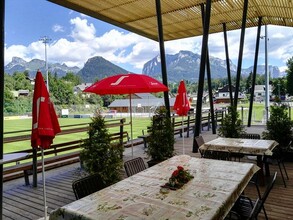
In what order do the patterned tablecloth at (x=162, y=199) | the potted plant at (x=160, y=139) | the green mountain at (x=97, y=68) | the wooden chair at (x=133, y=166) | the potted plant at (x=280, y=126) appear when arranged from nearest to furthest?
the patterned tablecloth at (x=162, y=199)
the wooden chair at (x=133, y=166)
the potted plant at (x=160, y=139)
the potted plant at (x=280, y=126)
the green mountain at (x=97, y=68)

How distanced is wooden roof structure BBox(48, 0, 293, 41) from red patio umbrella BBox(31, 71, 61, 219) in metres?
5.37

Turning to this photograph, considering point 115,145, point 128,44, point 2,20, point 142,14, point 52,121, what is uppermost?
point 128,44

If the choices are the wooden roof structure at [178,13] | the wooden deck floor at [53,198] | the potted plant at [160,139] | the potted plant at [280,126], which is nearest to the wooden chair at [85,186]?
the wooden deck floor at [53,198]

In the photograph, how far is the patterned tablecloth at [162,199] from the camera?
5.95 feet

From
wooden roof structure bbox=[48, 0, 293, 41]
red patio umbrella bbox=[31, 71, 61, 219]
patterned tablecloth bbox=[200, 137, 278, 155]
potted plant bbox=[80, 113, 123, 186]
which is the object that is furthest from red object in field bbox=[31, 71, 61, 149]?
wooden roof structure bbox=[48, 0, 293, 41]

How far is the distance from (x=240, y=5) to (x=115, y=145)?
7224mm

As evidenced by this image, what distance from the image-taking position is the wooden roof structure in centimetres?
752

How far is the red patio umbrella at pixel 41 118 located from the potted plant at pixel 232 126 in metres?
5.18

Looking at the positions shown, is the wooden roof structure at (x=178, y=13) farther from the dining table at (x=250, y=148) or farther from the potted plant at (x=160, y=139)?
the dining table at (x=250, y=148)

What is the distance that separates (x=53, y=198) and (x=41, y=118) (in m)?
2.06

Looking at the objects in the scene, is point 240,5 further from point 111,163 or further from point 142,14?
point 111,163

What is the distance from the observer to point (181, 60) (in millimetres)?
143875

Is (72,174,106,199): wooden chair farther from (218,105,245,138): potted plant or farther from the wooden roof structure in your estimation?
the wooden roof structure

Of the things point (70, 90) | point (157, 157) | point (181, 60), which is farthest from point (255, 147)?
point (181, 60)
